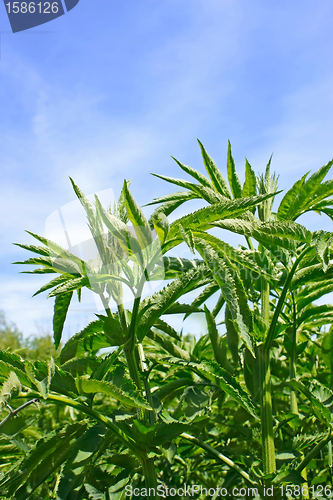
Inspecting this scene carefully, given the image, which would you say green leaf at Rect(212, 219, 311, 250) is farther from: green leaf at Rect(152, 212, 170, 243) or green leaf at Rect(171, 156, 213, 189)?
green leaf at Rect(171, 156, 213, 189)

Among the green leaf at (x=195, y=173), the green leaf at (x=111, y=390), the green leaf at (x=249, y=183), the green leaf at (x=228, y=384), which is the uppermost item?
the green leaf at (x=195, y=173)

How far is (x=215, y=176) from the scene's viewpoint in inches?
45.2

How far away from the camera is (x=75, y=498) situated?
2.82 ft

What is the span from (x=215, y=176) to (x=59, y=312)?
63 cm

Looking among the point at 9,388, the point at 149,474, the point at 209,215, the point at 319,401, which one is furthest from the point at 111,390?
the point at 319,401

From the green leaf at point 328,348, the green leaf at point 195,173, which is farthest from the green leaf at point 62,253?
the green leaf at point 328,348

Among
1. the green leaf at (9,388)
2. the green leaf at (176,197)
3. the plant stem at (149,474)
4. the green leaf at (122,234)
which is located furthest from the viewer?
the green leaf at (176,197)

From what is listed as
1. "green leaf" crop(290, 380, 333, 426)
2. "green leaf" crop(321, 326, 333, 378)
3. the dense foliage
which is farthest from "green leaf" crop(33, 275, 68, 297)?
"green leaf" crop(321, 326, 333, 378)

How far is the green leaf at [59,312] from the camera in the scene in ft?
2.95

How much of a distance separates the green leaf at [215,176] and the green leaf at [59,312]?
562 millimetres

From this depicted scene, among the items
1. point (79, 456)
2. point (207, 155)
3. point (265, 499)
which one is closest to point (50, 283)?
point (79, 456)

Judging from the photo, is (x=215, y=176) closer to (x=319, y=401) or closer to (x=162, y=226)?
(x=162, y=226)

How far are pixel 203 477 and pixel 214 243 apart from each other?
1157 mm

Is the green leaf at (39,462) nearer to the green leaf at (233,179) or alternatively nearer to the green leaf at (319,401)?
the green leaf at (319,401)
